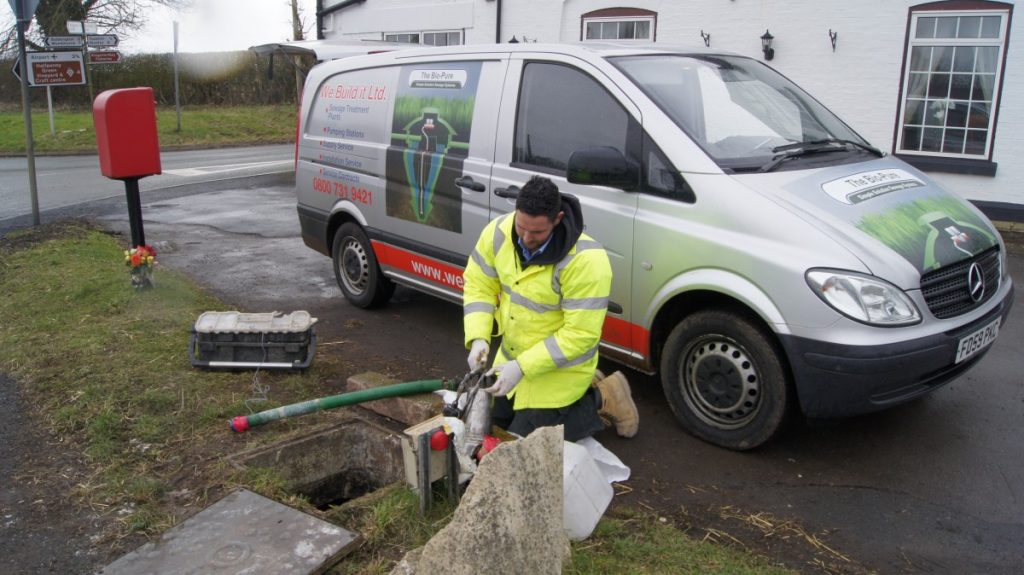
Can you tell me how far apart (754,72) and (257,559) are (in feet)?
13.7

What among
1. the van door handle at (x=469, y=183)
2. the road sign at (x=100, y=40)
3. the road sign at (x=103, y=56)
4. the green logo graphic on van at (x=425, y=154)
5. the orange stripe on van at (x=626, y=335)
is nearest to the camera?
the orange stripe on van at (x=626, y=335)

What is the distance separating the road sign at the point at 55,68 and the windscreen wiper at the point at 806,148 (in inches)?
363

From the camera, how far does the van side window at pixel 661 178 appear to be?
4465 millimetres

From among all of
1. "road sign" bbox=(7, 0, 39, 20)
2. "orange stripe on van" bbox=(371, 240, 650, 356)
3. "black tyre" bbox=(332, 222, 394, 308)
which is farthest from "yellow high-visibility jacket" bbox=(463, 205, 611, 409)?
"road sign" bbox=(7, 0, 39, 20)

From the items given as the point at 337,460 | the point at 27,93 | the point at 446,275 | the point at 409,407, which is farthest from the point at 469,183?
the point at 27,93

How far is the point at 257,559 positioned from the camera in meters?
3.27

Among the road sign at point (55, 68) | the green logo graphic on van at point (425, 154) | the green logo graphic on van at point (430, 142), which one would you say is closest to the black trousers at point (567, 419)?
the green logo graphic on van at point (430, 142)

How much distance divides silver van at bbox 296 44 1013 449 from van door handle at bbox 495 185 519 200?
0.05ft

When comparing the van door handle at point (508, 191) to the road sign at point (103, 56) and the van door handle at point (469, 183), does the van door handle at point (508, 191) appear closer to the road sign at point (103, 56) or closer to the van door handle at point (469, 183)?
the van door handle at point (469, 183)

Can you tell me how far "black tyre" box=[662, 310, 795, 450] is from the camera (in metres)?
4.18

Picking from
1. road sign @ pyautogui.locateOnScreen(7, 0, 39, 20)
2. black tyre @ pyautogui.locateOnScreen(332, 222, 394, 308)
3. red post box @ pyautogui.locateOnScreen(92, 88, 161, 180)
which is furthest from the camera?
road sign @ pyautogui.locateOnScreen(7, 0, 39, 20)

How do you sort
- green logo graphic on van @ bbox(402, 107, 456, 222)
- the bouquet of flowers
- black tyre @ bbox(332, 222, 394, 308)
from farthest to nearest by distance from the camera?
1. the bouquet of flowers
2. black tyre @ bbox(332, 222, 394, 308)
3. green logo graphic on van @ bbox(402, 107, 456, 222)

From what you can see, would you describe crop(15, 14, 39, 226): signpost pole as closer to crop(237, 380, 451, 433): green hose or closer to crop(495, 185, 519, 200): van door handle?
crop(495, 185, 519, 200): van door handle

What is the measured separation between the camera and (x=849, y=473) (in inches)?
168
